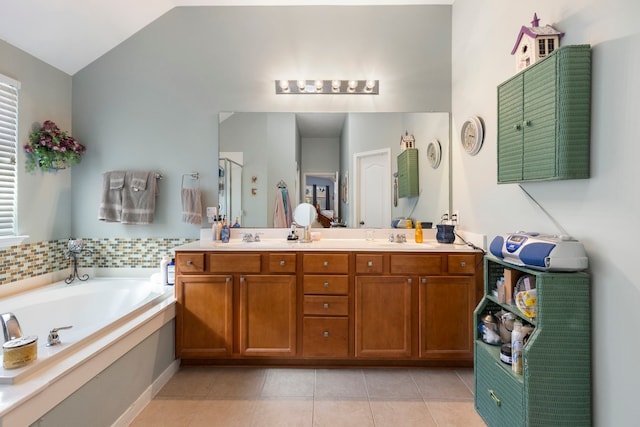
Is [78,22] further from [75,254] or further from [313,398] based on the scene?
[313,398]

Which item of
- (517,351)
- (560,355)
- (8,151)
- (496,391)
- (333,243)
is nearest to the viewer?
(560,355)

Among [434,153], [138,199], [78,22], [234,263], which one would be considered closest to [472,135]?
[434,153]

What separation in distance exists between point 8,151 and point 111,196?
72cm

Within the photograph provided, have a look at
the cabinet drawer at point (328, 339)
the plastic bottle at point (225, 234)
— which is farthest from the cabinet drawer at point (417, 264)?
the plastic bottle at point (225, 234)

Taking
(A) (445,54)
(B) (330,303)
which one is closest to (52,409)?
(B) (330,303)

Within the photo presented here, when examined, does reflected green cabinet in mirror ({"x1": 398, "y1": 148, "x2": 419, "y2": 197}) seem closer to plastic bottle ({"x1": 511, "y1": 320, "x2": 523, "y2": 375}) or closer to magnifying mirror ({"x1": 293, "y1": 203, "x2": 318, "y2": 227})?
magnifying mirror ({"x1": 293, "y1": 203, "x2": 318, "y2": 227})

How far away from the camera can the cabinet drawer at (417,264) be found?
240cm

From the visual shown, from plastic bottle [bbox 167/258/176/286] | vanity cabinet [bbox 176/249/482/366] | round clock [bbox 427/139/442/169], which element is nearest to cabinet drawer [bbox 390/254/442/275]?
vanity cabinet [bbox 176/249/482/366]

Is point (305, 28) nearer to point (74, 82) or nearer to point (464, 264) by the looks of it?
point (74, 82)

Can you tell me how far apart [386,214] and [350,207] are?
326 mm

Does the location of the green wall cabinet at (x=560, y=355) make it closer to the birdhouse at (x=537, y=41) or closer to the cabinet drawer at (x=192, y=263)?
the birdhouse at (x=537, y=41)

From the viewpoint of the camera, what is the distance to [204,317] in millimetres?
2420

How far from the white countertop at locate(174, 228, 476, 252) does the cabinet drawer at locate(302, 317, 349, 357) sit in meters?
0.55

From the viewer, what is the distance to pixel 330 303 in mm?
2414
